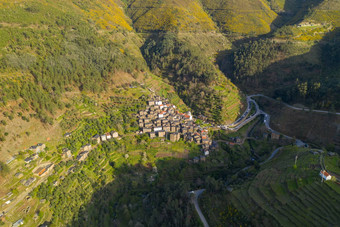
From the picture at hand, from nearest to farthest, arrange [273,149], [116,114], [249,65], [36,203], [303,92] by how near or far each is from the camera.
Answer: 1. [36,203]
2. [273,149]
3. [116,114]
4. [303,92]
5. [249,65]

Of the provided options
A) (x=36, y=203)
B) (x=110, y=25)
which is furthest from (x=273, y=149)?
(x=110, y=25)

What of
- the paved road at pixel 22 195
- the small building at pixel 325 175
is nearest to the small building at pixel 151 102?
the paved road at pixel 22 195

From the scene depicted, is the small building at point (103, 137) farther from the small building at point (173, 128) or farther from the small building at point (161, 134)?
the small building at point (173, 128)

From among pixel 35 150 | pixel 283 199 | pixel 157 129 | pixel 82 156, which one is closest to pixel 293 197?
pixel 283 199

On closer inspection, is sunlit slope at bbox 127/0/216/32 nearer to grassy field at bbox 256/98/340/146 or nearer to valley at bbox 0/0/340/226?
valley at bbox 0/0/340/226

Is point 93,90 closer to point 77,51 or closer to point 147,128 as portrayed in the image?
point 77,51

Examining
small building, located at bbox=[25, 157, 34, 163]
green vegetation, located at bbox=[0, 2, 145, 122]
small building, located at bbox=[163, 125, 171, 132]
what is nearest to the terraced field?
small building, located at bbox=[163, 125, 171, 132]

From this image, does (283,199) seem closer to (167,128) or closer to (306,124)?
(167,128)
